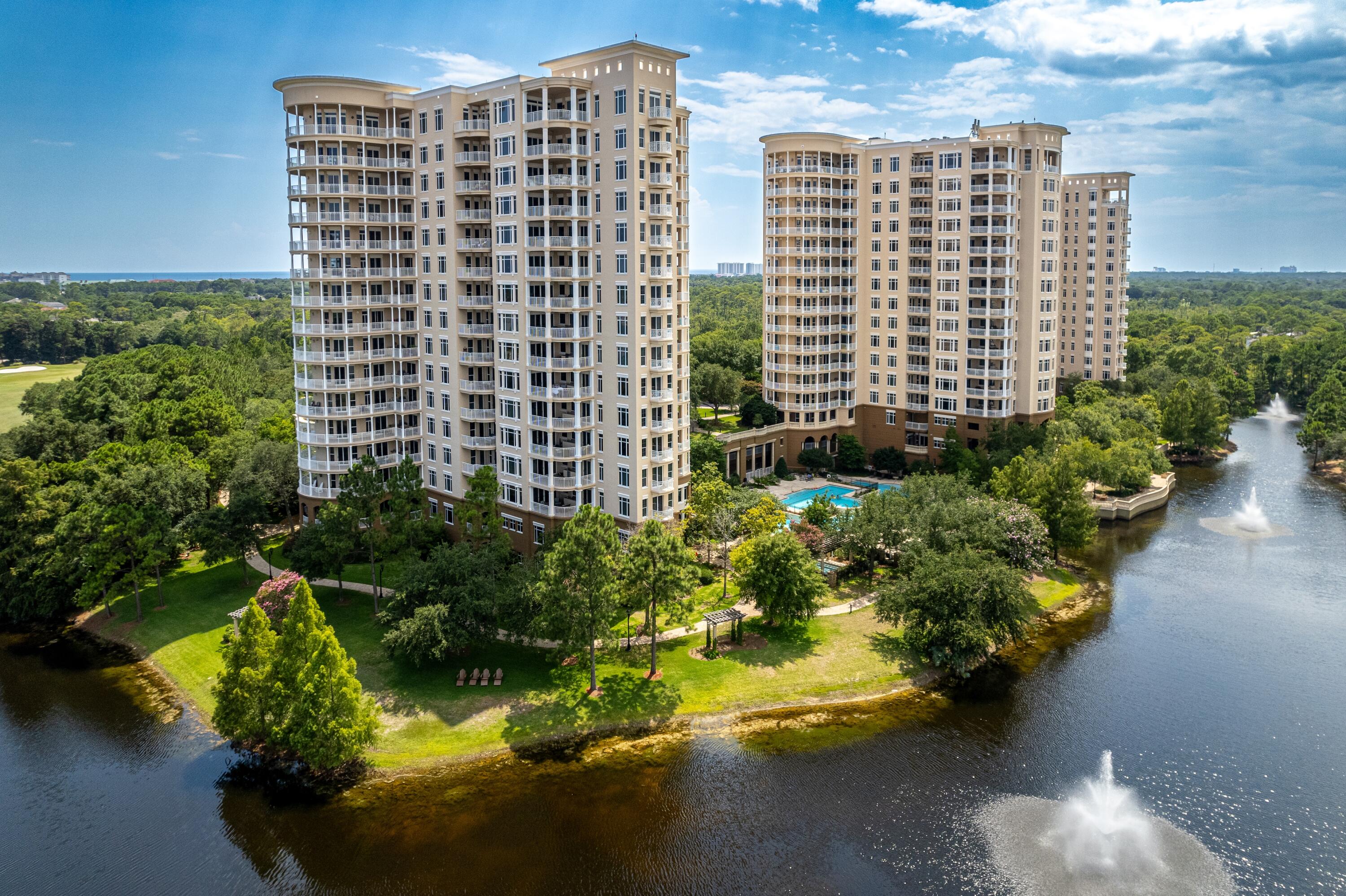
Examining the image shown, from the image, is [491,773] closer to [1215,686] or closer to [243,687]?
[243,687]

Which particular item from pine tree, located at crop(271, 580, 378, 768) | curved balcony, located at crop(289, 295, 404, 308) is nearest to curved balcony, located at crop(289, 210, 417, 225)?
curved balcony, located at crop(289, 295, 404, 308)

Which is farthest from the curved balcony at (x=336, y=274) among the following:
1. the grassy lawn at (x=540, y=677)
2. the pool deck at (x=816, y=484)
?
the pool deck at (x=816, y=484)

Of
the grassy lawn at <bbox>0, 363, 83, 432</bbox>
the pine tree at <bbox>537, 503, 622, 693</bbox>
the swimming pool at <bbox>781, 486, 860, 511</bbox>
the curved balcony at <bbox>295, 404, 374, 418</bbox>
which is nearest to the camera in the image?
the pine tree at <bbox>537, 503, 622, 693</bbox>

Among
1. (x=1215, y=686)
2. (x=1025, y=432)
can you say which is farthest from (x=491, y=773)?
(x=1025, y=432)

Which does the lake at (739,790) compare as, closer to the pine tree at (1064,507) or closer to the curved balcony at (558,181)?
the pine tree at (1064,507)

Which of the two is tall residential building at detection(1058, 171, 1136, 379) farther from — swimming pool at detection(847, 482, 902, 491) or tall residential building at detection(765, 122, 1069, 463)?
swimming pool at detection(847, 482, 902, 491)

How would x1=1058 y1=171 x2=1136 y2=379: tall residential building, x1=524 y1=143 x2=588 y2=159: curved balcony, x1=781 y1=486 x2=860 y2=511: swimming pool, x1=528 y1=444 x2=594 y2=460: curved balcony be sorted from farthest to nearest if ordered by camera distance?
x1=1058 y1=171 x2=1136 y2=379: tall residential building, x1=781 y1=486 x2=860 y2=511: swimming pool, x1=528 y1=444 x2=594 y2=460: curved balcony, x1=524 y1=143 x2=588 y2=159: curved balcony
